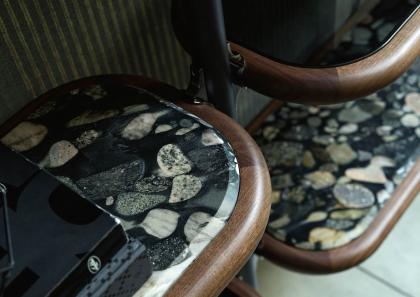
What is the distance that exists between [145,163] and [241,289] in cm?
31

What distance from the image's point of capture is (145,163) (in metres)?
0.47

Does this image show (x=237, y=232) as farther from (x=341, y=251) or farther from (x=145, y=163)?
(x=341, y=251)

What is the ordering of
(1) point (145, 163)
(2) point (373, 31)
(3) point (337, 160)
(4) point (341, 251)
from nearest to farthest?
1. (1) point (145, 163)
2. (2) point (373, 31)
3. (4) point (341, 251)
4. (3) point (337, 160)

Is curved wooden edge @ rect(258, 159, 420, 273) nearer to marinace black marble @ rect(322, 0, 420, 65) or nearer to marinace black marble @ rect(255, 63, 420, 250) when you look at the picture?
marinace black marble @ rect(255, 63, 420, 250)

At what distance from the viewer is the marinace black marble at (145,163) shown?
0.41 metres

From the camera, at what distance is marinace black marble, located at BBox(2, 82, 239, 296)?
0.41 m

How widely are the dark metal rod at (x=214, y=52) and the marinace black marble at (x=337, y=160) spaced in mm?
299

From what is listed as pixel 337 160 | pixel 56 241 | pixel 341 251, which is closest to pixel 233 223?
pixel 56 241

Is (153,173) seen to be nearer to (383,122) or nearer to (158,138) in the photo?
(158,138)

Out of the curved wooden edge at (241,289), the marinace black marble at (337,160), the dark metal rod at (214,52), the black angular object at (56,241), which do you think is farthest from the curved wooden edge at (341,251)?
the black angular object at (56,241)

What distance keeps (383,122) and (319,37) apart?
1.25ft

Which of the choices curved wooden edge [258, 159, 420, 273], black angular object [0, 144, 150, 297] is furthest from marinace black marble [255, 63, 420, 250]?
black angular object [0, 144, 150, 297]

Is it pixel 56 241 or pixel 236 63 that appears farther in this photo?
pixel 236 63

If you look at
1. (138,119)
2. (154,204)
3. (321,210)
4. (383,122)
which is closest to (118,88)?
(138,119)
